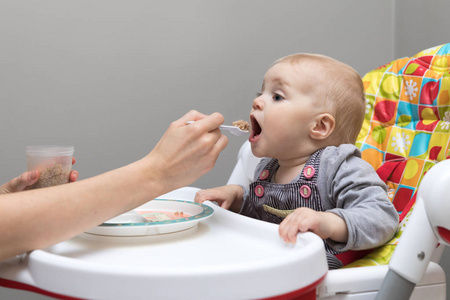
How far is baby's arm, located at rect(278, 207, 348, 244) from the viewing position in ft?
2.52

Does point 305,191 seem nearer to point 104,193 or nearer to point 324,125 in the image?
point 324,125

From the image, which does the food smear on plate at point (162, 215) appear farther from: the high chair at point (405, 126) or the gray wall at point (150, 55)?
the gray wall at point (150, 55)

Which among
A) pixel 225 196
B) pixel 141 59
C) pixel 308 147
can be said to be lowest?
pixel 225 196

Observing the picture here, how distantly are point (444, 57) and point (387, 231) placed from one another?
0.50m

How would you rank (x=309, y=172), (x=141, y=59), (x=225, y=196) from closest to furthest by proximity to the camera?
(x=309, y=172) → (x=225, y=196) → (x=141, y=59)

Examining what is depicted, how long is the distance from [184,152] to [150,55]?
1.28 metres

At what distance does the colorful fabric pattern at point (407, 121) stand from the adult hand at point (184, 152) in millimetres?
446

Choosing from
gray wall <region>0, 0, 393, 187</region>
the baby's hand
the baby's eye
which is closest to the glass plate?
the baby's hand

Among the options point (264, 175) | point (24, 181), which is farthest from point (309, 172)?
point (24, 181)

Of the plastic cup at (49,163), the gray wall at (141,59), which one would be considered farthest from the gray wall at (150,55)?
the plastic cup at (49,163)

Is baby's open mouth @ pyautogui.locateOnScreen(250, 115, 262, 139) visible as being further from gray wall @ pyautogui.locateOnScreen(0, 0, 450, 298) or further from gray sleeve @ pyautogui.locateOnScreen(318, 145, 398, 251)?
gray wall @ pyautogui.locateOnScreen(0, 0, 450, 298)

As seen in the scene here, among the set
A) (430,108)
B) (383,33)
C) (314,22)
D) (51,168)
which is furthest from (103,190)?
(383,33)

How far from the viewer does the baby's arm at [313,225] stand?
0.77 metres

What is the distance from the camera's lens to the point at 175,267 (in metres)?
0.60
